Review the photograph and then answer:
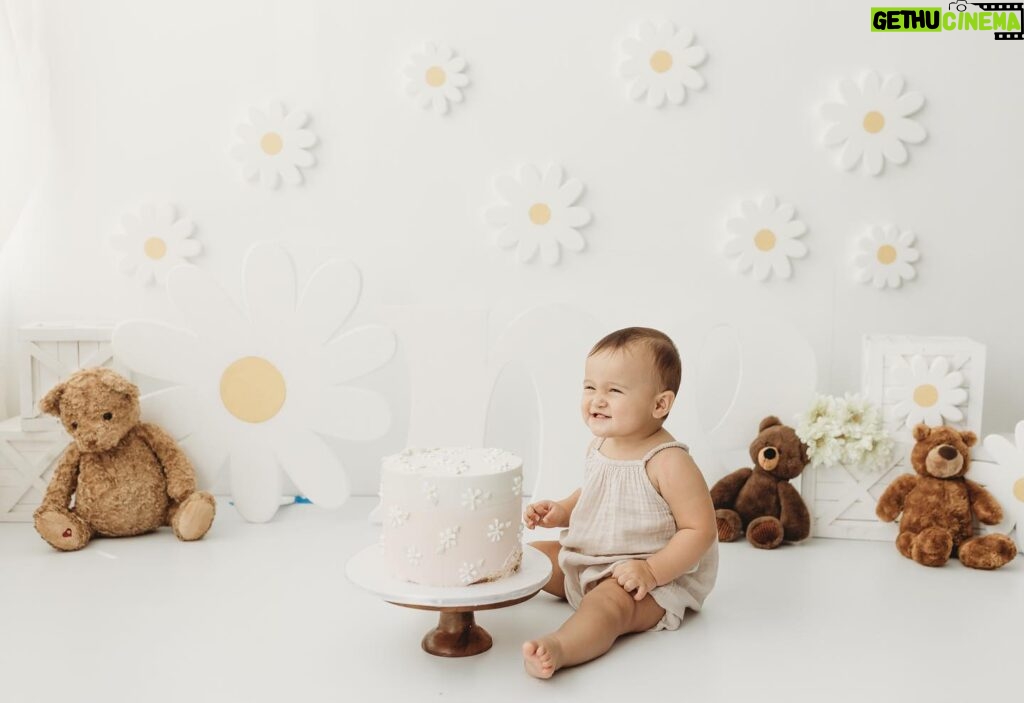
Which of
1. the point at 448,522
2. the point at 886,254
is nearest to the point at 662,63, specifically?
the point at 886,254

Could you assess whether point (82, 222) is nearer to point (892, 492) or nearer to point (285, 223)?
point (285, 223)

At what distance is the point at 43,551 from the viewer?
1.69 meters

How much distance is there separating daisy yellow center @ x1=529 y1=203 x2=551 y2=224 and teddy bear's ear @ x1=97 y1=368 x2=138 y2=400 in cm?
82

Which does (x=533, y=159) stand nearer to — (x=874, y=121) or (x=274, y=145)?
(x=274, y=145)

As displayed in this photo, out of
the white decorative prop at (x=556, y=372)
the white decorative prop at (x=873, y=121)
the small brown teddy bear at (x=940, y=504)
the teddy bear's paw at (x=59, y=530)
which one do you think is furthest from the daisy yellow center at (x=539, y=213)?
the teddy bear's paw at (x=59, y=530)

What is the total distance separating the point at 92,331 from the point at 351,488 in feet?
1.97

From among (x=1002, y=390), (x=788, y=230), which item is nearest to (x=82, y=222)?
(x=788, y=230)

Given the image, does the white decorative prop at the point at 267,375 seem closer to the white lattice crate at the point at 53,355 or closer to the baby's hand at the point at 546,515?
the white lattice crate at the point at 53,355

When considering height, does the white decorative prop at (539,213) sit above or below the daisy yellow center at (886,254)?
above

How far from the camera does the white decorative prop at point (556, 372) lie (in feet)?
5.90

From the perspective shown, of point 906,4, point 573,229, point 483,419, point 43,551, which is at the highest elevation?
point 906,4

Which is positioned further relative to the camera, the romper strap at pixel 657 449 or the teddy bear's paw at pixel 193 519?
the teddy bear's paw at pixel 193 519

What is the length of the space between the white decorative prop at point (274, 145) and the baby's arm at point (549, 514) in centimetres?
91

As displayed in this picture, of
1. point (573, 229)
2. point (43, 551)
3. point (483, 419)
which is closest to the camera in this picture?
point (43, 551)
